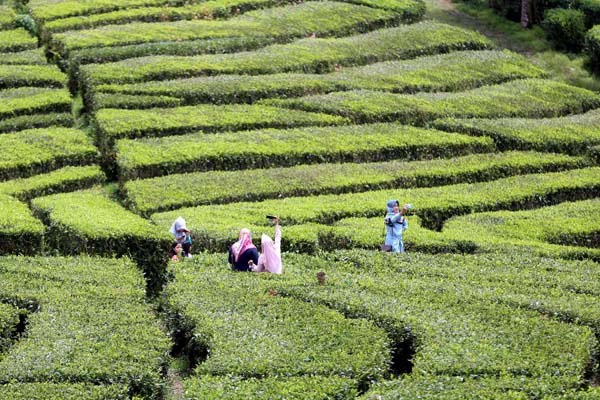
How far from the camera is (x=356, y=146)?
3681 centimetres

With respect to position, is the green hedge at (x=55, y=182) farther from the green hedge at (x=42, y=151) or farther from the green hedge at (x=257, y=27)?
the green hedge at (x=257, y=27)

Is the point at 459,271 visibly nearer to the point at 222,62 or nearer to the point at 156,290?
the point at 156,290

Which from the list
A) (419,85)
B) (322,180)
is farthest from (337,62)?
(322,180)

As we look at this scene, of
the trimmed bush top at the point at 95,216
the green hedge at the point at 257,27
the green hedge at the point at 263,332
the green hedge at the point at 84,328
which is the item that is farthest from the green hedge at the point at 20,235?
the green hedge at the point at 257,27

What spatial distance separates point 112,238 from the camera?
90.9 ft

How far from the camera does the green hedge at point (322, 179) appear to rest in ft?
106

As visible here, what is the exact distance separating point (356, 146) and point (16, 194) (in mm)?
11064

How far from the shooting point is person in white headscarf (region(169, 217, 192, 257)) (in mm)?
27062

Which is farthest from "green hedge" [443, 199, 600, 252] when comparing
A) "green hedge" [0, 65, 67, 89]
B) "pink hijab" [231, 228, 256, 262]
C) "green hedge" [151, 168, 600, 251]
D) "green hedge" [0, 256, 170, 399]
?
"green hedge" [0, 65, 67, 89]

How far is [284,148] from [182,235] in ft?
31.1

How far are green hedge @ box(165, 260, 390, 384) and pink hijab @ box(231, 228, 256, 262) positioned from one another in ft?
1.84

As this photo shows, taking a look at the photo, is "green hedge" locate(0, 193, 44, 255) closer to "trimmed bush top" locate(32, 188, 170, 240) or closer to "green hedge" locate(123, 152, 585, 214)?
"trimmed bush top" locate(32, 188, 170, 240)

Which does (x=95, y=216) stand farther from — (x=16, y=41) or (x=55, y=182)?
(x=16, y=41)

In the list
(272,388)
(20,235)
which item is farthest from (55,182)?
(272,388)
